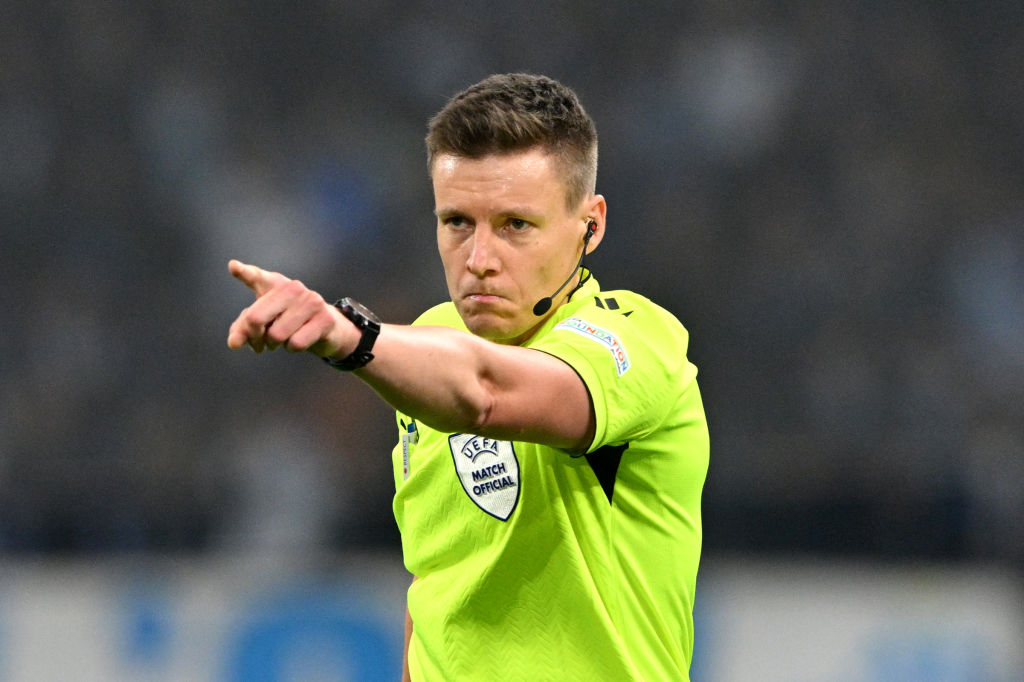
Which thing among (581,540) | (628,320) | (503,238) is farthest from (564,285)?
(581,540)

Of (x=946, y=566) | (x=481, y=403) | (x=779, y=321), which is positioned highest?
(x=779, y=321)

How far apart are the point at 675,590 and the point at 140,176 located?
18.8 ft

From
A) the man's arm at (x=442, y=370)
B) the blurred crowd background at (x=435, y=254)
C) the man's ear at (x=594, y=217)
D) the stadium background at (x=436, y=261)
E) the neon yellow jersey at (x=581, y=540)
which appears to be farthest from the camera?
the blurred crowd background at (x=435, y=254)

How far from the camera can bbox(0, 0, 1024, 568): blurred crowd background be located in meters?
6.23

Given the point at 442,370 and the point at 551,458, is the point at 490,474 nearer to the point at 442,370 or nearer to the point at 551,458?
the point at 551,458

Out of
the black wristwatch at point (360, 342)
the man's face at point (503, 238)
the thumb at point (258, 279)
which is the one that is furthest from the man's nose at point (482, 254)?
the thumb at point (258, 279)

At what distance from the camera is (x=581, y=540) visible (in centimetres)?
241

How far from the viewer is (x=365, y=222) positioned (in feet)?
23.7

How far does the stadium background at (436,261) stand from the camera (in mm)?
6004

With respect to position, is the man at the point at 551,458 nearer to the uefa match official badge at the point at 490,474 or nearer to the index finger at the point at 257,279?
the uefa match official badge at the point at 490,474

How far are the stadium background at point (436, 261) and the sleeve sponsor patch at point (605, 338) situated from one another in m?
3.56

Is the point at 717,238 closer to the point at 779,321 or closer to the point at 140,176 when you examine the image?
the point at 779,321

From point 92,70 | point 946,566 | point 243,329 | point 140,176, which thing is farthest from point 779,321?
point 243,329

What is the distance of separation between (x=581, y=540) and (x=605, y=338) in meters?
0.45
